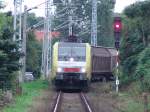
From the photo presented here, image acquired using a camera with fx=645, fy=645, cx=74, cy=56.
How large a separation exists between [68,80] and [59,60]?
1359 mm

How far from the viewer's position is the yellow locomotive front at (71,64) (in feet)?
130

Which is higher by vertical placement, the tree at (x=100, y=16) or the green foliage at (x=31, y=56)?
the tree at (x=100, y=16)

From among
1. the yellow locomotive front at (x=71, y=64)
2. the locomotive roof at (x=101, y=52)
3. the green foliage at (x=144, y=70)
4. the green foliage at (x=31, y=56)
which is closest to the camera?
the green foliage at (x=144, y=70)

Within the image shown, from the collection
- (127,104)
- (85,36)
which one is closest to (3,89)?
(127,104)

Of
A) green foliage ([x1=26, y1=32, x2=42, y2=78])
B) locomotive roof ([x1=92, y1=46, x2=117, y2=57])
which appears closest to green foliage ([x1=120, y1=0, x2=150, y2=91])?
locomotive roof ([x1=92, y1=46, x2=117, y2=57])

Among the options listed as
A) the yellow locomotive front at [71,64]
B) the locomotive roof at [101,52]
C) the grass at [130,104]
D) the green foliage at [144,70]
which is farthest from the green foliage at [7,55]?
the locomotive roof at [101,52]

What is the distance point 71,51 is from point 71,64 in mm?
967

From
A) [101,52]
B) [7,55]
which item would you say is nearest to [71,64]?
[101,52]

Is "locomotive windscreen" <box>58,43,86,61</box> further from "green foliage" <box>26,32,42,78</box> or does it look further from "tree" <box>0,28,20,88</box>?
"green foliage" <box>26,32,42,78</box>

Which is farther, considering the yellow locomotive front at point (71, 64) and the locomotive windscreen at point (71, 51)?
the locomotive windscreen at point (71, 51)

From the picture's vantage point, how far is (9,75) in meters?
29.3

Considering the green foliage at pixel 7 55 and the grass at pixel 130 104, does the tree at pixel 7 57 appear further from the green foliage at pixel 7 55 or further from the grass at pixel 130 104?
the grass at pixel 130 104

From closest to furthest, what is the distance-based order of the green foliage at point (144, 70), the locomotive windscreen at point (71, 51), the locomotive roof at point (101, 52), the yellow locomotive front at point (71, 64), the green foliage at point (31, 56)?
the green foliage at point (144, 70), the yellow locomotive front at point (71, 64), the locomotive windscreen at point (71, 51), the locomotive roof at point (101, 52), the green foliage at point (31, 56)

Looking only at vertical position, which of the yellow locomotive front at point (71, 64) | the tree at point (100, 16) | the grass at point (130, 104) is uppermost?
the tree at point (100, 16)
